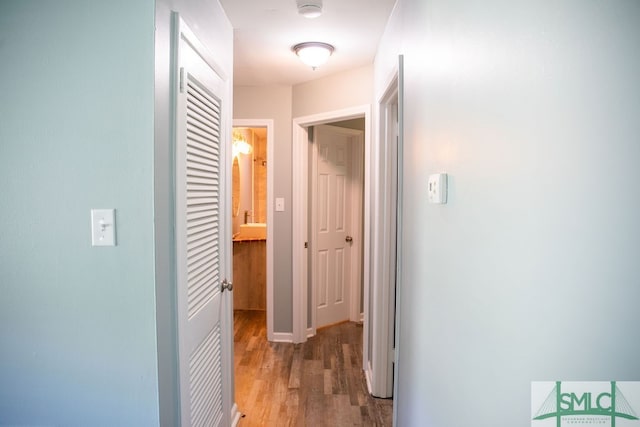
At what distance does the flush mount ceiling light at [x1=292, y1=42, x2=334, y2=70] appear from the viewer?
2.58 metres

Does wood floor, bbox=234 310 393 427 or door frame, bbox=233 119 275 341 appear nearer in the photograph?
wood floor, bbox=234 310 393 427

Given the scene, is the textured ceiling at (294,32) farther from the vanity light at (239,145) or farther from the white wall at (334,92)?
the vanity light at (239,145)

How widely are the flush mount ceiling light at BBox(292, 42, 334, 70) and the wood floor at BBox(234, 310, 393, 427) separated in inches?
88.7

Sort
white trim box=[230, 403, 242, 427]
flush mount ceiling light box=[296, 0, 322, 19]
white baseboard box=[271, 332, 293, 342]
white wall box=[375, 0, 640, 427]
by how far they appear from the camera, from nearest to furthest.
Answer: white wall box=[375, 0, 640, 427] → flush mount ceiling light box=[296, 0, 322, 19] → white trim box=[230, 403, 242, 427] → white baseboard box=[271, 332, 293, 342]

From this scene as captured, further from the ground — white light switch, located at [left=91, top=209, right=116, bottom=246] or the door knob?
white light switch, located at [left=91, top=209, right=116, bottom=246]

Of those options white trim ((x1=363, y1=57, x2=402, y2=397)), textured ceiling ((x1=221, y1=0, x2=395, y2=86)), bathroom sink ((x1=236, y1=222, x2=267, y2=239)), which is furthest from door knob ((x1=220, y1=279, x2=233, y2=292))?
bathroom sink ((x1=236, y1=222, x2=267, y2=239))

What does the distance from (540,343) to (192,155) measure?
1.36 metres

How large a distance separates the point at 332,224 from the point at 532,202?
3.37 meters

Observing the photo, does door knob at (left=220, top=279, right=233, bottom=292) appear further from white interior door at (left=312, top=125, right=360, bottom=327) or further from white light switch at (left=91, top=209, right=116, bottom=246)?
white interior door at (left=312, top=125, right=360, bottom=327)

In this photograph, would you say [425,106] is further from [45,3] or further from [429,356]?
[45,3]

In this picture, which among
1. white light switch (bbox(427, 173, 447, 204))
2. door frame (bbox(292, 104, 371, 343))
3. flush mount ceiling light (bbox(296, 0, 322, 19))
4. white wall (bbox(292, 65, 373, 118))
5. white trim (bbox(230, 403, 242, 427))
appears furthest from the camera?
door frame (bbox(292, 104, 371, 343))

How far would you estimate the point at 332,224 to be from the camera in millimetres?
4082

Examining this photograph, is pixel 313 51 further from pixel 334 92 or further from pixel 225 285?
pixel 225 285

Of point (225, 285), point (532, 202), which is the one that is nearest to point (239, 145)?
point (225, 285)
